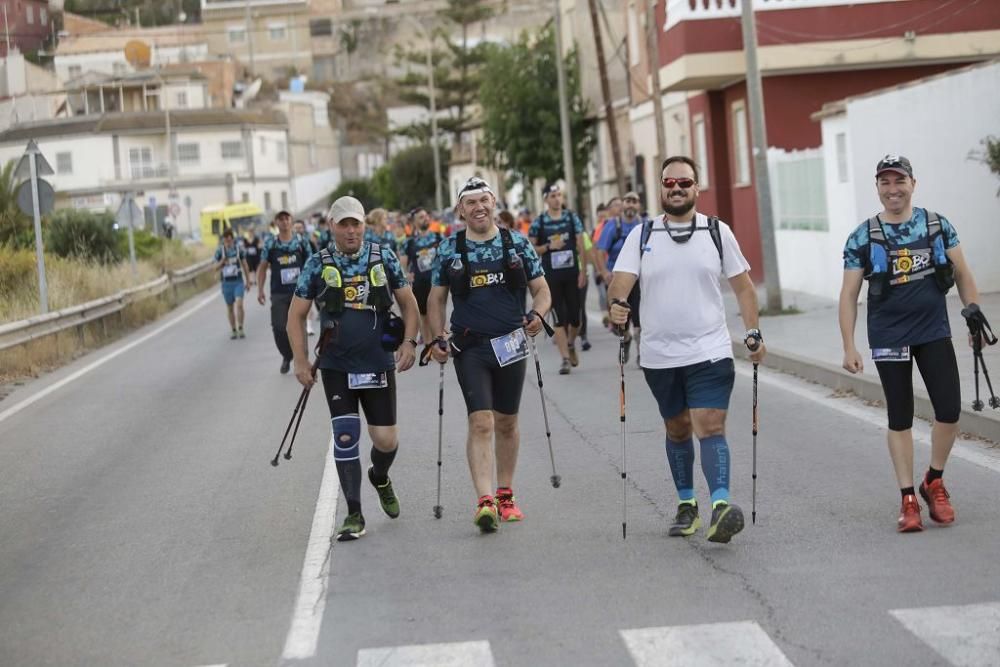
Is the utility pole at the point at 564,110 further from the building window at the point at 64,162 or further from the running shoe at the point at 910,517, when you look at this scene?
the building window at the point at 64,162

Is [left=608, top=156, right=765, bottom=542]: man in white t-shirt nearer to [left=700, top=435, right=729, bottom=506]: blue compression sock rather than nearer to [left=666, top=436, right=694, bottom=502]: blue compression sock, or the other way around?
[left=700, top=435, right=729, bottom=506]: blue compression sock

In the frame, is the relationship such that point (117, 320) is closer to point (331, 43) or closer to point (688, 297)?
point (688, 297)

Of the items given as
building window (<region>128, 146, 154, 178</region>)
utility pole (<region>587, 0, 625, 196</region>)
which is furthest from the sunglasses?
building window (<region>128, 146, 154, 178</region>)

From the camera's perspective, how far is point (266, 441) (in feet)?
45.3

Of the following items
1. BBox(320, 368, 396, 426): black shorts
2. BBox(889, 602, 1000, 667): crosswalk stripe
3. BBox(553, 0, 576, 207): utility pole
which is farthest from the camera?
BBox(553, 0, 576, 207): utility pole

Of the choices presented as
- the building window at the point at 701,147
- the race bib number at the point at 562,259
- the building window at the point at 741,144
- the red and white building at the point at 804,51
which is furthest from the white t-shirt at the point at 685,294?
the building window at the point at 701,147

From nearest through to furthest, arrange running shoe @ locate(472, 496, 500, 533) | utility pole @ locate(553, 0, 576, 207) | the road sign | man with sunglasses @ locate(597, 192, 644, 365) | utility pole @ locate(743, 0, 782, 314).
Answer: running shoe @ locate(472, 496, 500, 533), man with sunglasses @ locate(597, 192, 644, 365), utility pole @ locate(743, 0, 782, 314), the road sign, utility pole @ locate(553, 0, 576, 207)

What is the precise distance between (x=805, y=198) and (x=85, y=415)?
1455 centimetres

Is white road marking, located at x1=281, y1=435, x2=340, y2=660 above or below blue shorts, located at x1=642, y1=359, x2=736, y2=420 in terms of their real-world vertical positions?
below

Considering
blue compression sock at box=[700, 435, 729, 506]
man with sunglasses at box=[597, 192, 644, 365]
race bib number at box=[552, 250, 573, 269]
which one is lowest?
blue compression sock at box=[700, 435, 729, 506]

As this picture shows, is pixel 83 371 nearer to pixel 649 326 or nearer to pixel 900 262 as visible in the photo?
pixel 649 326

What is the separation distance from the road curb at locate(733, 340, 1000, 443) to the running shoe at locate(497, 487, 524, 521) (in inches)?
137

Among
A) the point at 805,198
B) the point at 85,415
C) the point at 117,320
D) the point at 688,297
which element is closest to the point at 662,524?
the point at 688,297

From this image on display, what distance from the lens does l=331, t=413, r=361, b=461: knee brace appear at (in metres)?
9.27
